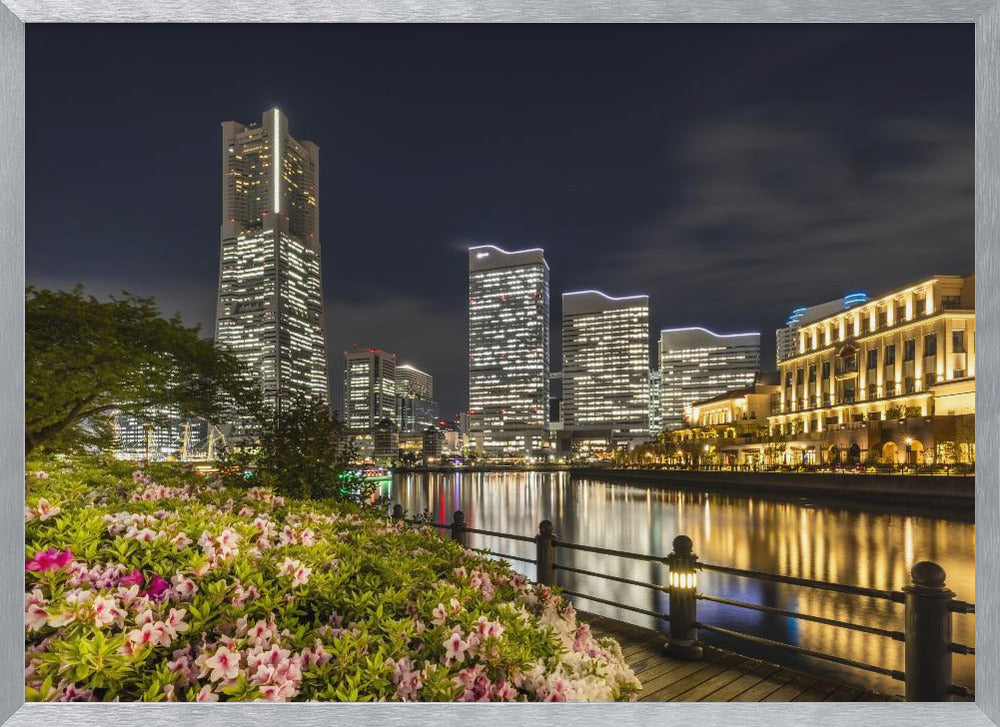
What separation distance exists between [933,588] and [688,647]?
1.19 metres

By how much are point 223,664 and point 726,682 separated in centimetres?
228

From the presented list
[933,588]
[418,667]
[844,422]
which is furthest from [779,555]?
[844,422]

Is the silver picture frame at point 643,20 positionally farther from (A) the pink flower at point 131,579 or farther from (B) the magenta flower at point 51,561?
(A) the pink flower at point 131,579

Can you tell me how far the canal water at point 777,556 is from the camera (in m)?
7.08

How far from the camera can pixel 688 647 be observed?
3197 millimetres

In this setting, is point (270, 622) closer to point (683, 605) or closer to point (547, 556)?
point (683, 605)

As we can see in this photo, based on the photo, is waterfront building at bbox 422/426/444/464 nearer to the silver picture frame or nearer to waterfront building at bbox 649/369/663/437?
waterfront building at bbox 649/369/663/437

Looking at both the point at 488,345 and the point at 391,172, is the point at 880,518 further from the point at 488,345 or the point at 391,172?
the point at 391,172

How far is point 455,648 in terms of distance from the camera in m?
1.69

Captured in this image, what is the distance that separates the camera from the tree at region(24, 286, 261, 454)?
493cm

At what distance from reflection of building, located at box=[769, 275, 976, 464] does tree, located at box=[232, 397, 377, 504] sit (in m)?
19.3

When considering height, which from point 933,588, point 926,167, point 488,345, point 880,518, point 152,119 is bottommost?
point 880,518

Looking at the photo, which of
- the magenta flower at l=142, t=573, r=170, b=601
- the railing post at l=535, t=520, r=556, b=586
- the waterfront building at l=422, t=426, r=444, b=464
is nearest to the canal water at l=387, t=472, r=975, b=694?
the railing post at l=535, t=520, r=556, b=586

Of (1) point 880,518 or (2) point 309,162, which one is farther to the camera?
(1) point 880,518
